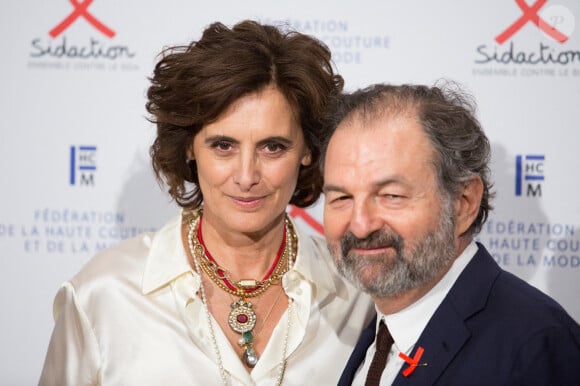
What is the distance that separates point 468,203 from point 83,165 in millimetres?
1837

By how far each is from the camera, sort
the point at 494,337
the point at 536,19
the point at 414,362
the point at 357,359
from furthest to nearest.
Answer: the point at 536,19
the point at 357,359
the point at 414,362
the point at 494,337

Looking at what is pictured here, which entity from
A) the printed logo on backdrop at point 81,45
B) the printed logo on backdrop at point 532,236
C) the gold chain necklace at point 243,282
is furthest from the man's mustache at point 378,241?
the printed logo on backdrop at point 81,45

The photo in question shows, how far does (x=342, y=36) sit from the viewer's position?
328 cm

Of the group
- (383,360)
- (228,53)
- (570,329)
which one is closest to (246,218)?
(228,53)

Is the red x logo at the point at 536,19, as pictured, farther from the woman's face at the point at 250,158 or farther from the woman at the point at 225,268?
the woman's face at the point at 250,158

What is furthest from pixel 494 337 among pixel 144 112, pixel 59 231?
pixel 59 231

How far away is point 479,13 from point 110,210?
5.46 feet

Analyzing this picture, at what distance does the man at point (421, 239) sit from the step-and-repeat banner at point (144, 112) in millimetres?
1145

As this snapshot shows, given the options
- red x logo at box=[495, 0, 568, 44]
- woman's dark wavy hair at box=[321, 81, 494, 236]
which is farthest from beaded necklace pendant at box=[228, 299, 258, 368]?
red x logo at box=[495, 0, 568, 44]

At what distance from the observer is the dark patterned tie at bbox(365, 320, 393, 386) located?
2.06 meters

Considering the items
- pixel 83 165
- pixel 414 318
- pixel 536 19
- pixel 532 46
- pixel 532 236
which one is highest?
pixel 536 19

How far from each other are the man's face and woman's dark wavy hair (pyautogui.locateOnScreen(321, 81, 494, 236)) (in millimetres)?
27

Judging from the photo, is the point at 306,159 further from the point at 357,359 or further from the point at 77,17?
the point at 77,17

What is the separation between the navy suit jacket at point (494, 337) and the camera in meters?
1.71
